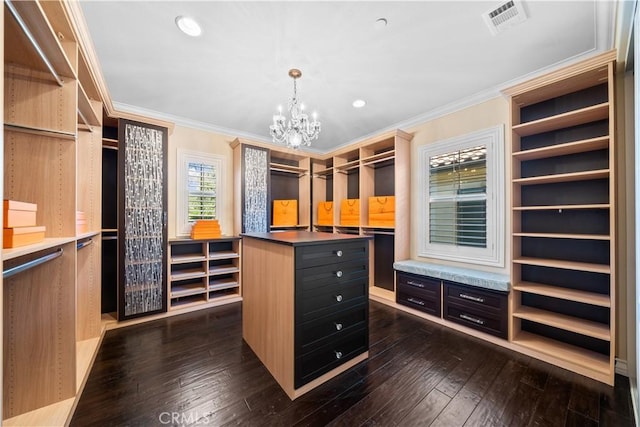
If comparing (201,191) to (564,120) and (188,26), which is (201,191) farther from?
(564,120)

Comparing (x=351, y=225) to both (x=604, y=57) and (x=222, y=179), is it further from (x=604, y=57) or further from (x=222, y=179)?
(x=604, y=57)

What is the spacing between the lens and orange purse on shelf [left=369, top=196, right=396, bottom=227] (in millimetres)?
3670

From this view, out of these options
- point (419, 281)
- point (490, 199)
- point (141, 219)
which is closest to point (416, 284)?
point (419, 281)

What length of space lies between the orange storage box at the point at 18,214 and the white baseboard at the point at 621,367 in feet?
13.1

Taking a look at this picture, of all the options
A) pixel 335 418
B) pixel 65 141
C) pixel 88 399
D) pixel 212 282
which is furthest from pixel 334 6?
pixel 212 282

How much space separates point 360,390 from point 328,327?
0.49 metres

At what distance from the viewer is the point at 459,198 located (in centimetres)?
323

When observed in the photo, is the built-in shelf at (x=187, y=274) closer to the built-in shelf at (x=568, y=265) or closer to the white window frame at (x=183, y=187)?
the white window frame at (x=183, y=187)

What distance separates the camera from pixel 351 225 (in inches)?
165

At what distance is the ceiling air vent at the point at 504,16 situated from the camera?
5.81ft

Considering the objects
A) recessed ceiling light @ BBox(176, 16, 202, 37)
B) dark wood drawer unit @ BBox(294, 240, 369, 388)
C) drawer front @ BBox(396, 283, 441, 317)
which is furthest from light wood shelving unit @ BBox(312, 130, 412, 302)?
recessed ceiling light @ BBox(176, 16, 202, 37)

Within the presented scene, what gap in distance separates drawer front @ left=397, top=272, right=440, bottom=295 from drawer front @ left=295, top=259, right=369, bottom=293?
1327 millimetres

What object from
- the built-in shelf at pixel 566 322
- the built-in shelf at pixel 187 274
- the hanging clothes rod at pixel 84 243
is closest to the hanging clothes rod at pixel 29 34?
the hanging clothes rod at pixel 84 243

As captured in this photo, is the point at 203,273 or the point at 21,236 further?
the point at 203,273
